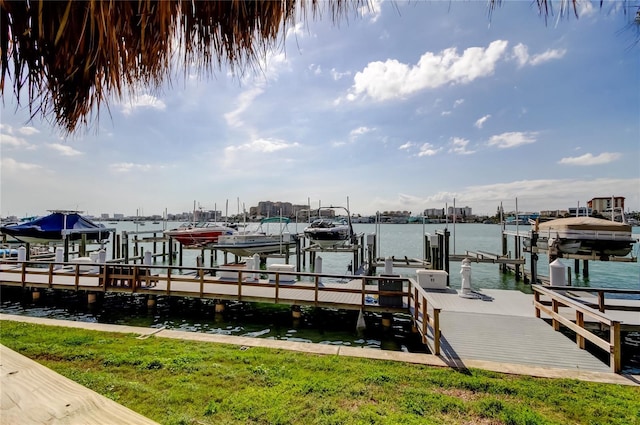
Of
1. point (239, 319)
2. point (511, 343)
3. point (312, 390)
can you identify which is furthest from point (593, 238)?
point (312, 390)

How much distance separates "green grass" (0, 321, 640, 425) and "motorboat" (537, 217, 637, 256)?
1510cm

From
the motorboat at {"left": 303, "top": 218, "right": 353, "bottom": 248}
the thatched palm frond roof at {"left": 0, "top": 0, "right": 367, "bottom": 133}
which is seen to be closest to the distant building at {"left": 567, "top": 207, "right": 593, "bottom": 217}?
the motorboat at {"left": 303, "top": 218, "right": 353, "bottom": 248}

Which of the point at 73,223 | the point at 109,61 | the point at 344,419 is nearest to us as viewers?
the point at 109,61

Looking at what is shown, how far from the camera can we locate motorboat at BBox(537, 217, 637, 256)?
54.3 ft

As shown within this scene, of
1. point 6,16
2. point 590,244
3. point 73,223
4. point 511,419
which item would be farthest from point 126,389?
point 73,223

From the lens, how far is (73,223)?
26.6m

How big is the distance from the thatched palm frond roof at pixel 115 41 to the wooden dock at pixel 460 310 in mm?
5752

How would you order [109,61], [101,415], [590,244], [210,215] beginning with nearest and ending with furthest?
[101,415] < [109,61] < [590,244] < [210,215]

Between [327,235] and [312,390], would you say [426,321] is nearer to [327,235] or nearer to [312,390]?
[312,390]

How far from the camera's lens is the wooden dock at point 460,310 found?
5844 millimetres

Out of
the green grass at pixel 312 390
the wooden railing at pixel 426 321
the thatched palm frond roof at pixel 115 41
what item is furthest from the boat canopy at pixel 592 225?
the thatched palm frond roof at pixel 115 41

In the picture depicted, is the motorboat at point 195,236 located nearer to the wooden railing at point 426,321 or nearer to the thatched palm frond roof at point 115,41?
the wooden railing at point 426,321

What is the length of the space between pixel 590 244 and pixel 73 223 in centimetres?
3719

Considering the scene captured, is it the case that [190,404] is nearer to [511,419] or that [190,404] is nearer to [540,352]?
[511,419]
